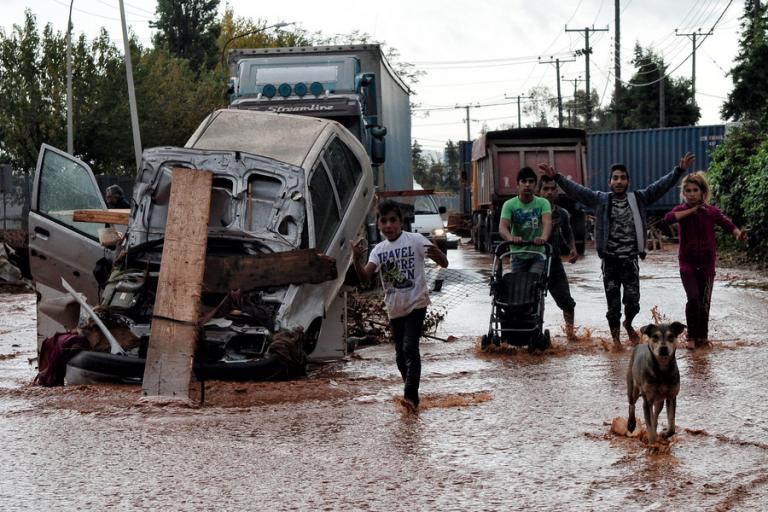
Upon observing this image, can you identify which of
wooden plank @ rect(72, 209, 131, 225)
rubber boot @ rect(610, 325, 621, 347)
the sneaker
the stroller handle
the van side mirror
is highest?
the van side mirror

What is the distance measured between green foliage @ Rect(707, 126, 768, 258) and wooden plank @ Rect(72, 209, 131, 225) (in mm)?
13876

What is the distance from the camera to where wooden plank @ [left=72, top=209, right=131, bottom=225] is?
11.2 metres

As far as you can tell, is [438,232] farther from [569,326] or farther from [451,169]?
[451,169]

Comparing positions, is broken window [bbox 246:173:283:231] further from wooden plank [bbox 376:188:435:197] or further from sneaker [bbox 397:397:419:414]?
wooden plank [bbox 376:188:435:197]

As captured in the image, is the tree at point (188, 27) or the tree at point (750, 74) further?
the tree at point (188, 27)

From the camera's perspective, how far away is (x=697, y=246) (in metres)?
11.2

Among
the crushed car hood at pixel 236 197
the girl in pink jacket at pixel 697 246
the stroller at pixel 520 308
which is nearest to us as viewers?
the crushed car hood at pixel 236 197

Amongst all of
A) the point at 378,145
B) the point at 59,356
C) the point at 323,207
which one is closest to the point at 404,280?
the point at 323,207

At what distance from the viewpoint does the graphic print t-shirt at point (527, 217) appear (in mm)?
11469

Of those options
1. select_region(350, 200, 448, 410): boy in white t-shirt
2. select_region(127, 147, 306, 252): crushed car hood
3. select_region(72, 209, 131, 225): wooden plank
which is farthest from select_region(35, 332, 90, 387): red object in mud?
select_region(350, 200, 448, 410): boy in white t-shirt

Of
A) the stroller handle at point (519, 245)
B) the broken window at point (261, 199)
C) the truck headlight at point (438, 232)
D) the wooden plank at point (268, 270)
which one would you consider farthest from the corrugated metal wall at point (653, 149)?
the wooden plank at point (268, 270)

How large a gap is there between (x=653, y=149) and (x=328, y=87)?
932 inches

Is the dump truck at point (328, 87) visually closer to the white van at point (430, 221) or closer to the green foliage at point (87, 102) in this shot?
the white van at point (430, 221)

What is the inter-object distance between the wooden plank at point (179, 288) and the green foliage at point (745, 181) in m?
14.5
